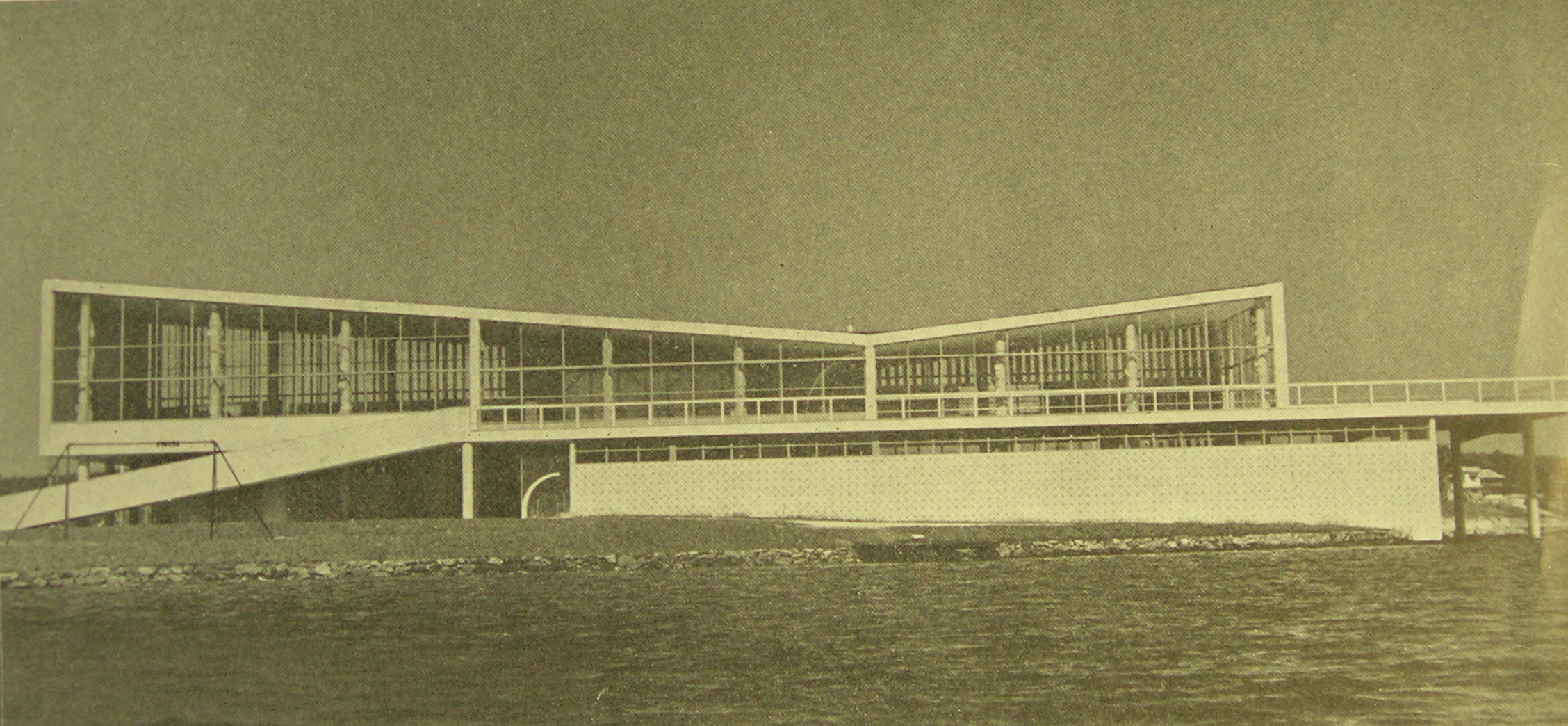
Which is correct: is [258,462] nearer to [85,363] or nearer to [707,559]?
[85,363]

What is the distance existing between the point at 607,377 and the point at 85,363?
1326 cm

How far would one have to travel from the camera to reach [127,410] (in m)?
34.0

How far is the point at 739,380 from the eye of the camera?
36750 millimetres

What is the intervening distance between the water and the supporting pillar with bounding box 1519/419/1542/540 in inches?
399

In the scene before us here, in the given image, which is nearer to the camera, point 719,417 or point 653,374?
point 719,417

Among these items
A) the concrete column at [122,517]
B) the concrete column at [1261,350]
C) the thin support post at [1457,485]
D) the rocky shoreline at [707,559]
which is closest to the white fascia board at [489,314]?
the concrete column at [122,517]

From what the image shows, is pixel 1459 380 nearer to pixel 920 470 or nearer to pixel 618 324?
pixel 920 470

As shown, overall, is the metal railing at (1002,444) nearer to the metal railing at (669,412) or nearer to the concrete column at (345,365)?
the metal railing at (669,412)

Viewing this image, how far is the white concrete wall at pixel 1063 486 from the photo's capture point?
32.6m

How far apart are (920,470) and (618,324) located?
29.7 feet

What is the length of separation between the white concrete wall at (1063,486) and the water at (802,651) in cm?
844

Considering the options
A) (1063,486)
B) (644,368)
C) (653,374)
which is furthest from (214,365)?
(1063,486)

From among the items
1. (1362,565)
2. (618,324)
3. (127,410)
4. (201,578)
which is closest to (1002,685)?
(1362,565)

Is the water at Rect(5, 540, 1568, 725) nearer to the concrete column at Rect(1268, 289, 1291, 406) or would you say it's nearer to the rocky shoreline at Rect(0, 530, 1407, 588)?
the rocky shoreline at Rect(0, 530, 1407, 588)
